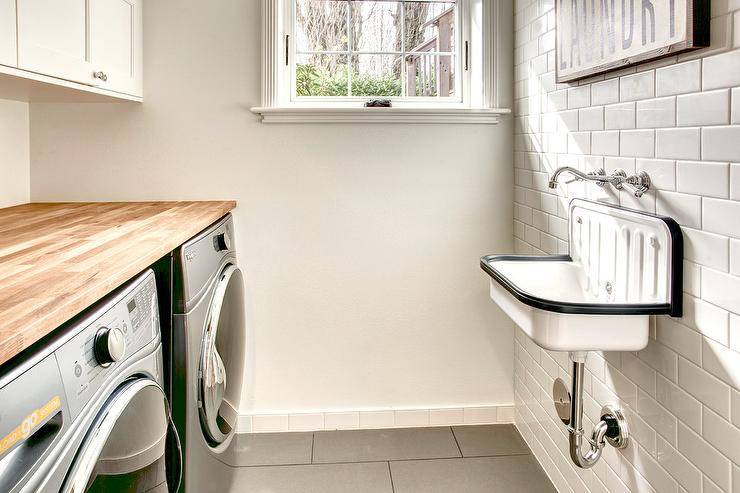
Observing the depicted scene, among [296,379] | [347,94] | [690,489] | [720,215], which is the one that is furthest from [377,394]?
[720,215]

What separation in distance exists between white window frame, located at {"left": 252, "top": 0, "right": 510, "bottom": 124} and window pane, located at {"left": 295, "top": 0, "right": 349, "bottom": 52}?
2.2 inches

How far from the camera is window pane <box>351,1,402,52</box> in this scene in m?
2.82

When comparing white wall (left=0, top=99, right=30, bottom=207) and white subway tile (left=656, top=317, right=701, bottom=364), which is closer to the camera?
white subway tile (left=656, top=317, right=701, bottom=364)

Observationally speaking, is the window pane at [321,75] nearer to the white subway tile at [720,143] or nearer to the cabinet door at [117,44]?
the cabinet door at [117,44]

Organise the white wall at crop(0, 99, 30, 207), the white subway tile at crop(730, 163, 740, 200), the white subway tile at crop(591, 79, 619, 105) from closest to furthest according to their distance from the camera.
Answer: the white subway tile at crop(730, 163, 740, 200) → the white subway tile at crop(591, 79, 619, 105) → the white wall at crop(0, 99, 30, 207)

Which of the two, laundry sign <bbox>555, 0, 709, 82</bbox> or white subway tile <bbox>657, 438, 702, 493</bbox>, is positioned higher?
laundry sign <bbox>555, 0, 709, 82</bbox>

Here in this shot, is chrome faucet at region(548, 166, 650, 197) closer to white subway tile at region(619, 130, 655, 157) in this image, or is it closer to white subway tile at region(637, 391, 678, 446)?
white subway tile at region(619, 130, 655, 157)

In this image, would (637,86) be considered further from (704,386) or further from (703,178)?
(704,386)

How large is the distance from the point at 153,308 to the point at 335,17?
1830mm

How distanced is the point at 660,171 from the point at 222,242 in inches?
55.6

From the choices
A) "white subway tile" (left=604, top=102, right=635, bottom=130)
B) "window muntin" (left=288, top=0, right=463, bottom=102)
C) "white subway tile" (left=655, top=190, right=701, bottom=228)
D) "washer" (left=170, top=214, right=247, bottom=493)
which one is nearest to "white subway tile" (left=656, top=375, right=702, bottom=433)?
"white subway tile" (left=655, top=190, right=701, bottom=228)

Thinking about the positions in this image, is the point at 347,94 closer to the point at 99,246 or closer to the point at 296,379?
the point at 296,379

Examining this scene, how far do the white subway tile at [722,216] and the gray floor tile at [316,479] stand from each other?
1.46m

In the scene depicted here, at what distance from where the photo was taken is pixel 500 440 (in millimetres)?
2666
